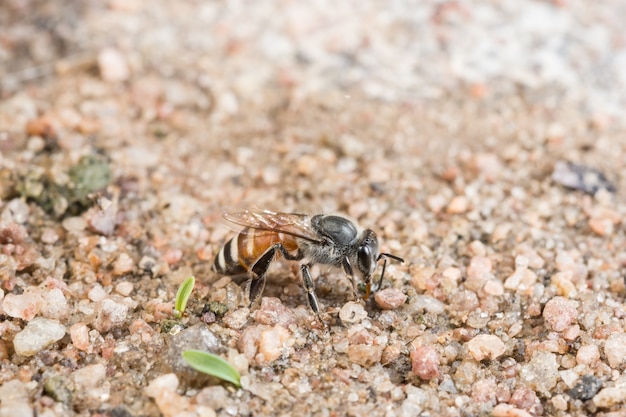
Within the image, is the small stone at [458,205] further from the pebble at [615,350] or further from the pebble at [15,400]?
the pebble at [15,400]

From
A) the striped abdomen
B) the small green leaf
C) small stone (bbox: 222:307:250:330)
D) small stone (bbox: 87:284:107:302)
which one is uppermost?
the striped abdomen

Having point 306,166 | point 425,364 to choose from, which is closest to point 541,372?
point 425,364

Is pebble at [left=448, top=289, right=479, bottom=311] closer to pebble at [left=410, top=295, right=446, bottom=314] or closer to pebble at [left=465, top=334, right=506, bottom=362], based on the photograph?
pebble at [left=410, top=295, right=446, bottom=314]

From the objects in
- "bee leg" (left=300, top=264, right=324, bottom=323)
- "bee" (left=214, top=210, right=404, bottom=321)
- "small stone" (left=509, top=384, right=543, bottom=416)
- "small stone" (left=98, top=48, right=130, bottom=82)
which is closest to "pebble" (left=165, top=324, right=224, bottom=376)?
"bee" (left=214, top=210, right=404, bottom=321)

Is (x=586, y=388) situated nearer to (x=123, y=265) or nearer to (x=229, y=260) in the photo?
(x=229, y=260)

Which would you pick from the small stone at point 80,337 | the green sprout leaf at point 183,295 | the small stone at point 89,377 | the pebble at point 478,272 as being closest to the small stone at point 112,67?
the green sprout leaf at point 183,295

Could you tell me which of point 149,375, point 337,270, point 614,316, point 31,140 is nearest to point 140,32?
point 31,140

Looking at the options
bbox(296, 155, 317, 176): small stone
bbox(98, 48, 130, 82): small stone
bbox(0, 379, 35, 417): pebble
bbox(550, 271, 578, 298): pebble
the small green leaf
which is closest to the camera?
bbox(0, 379, 35, 417): pebble
